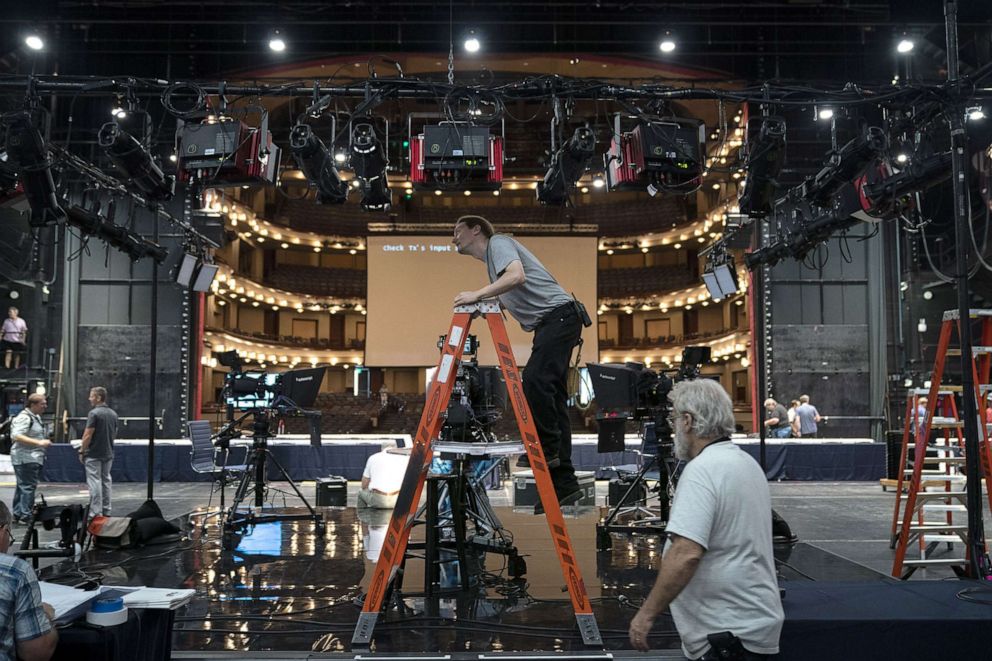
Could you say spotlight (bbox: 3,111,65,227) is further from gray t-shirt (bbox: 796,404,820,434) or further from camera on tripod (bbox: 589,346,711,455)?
gray t-shirt (bbox: 796,404,820,434)

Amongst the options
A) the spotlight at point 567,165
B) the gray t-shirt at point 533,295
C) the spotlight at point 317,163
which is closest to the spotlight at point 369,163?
the spotlight at point 317,163

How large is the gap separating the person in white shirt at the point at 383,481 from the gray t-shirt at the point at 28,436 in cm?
373

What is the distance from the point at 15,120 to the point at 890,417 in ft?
61.0

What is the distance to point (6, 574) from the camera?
7.99 ft

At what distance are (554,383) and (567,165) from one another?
4.27 metres

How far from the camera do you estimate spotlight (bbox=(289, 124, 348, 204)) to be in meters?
7.21

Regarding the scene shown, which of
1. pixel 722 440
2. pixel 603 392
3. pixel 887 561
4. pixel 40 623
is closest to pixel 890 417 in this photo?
pixel 887 561

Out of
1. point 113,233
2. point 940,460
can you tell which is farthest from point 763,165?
point 113,233

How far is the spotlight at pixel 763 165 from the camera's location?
23.7ft

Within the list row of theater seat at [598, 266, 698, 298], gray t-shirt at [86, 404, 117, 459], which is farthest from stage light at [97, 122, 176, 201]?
row of theater seat at [598, 266, 698, 298]

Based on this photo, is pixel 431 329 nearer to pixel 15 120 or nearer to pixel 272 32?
pixel 272 32

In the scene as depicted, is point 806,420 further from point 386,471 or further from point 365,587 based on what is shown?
point 365,587

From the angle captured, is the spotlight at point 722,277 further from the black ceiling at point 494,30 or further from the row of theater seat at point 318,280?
the row of theater seat at point 318,280

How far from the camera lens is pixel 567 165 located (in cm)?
778
